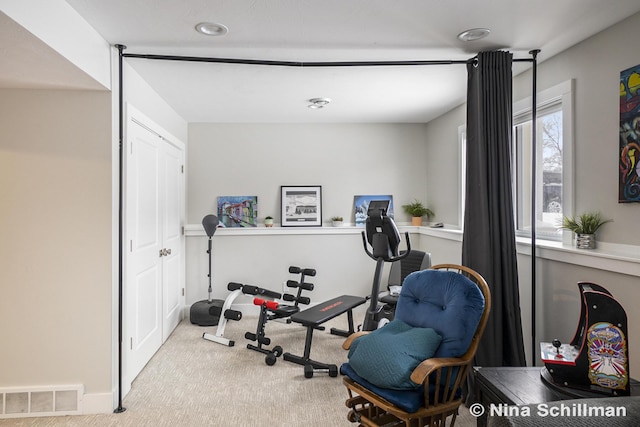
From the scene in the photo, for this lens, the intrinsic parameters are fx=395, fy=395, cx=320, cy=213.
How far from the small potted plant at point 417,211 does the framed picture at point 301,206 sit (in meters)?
1.16

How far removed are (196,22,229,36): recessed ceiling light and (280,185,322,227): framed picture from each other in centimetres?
275

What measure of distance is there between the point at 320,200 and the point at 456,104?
77.8 inches

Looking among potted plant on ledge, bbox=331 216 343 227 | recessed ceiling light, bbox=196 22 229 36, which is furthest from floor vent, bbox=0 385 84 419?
potted plant on ledge, bbox=331 216 343 227

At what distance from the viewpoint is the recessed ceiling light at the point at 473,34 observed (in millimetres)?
2451

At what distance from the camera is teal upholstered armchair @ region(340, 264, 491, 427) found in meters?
1.88

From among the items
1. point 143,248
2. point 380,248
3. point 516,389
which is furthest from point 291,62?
Answer: point 516,389

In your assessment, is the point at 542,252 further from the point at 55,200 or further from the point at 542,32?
the point at 55,200

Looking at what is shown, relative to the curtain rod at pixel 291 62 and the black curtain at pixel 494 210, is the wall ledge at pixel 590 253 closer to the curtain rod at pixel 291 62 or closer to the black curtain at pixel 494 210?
the black curtain at pixel 494 210

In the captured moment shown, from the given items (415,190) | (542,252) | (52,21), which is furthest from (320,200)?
(52,21)

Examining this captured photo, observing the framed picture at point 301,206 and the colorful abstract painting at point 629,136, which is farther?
the framed picture at point 301,206

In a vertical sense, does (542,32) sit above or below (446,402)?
above

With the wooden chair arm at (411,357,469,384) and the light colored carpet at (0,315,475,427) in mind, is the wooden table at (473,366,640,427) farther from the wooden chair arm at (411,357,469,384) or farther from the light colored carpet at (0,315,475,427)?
the light colored carpet at (0,315,475,427)

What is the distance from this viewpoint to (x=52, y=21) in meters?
1.99

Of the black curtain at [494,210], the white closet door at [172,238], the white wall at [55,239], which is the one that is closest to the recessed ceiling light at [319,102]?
the white closet door at [172,238]
